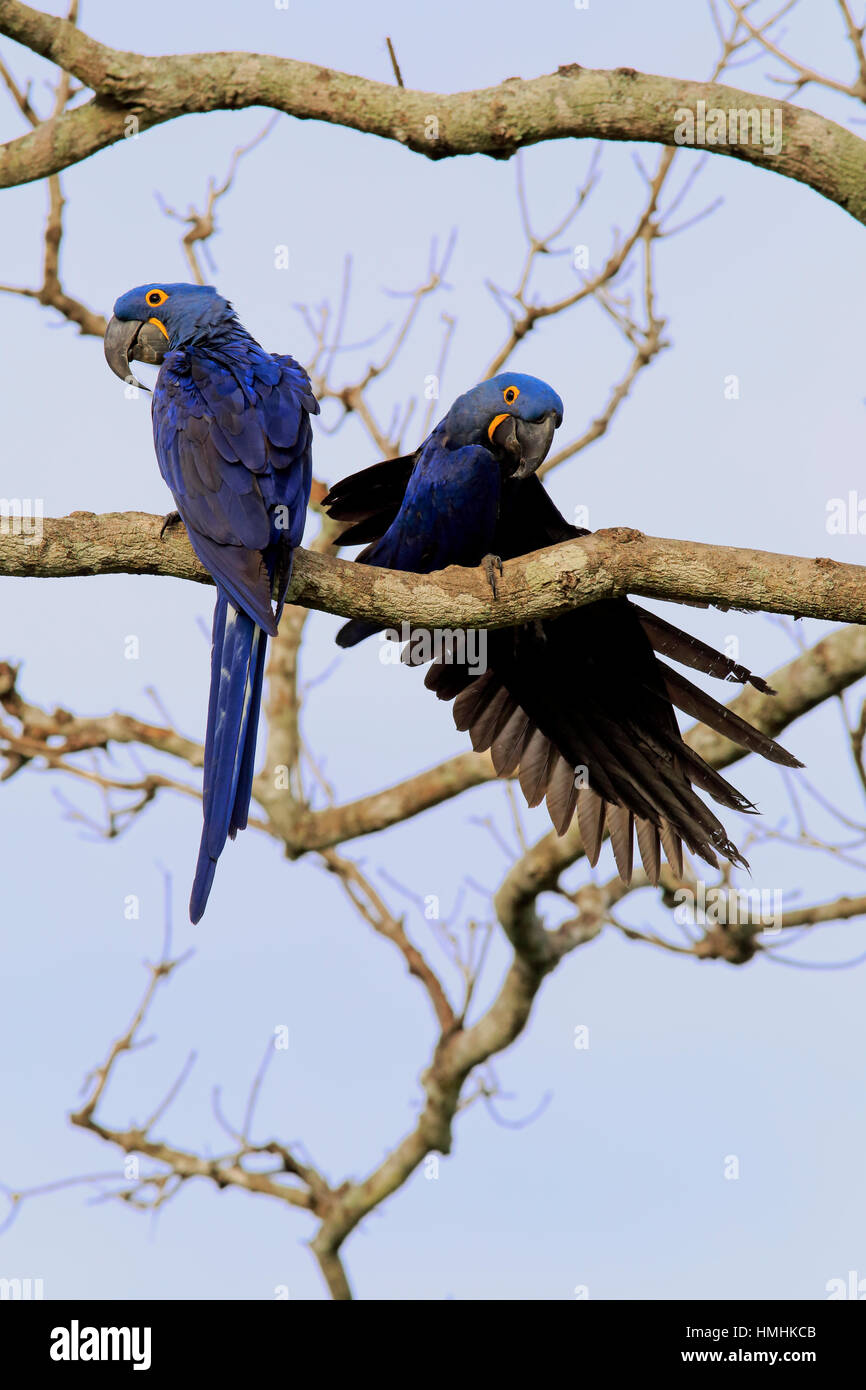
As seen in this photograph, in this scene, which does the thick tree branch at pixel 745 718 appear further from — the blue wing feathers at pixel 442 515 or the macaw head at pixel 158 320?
the macaw head at pixel 158 320

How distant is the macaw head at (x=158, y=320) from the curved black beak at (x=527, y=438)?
102cm

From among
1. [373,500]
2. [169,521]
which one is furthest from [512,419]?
[169,521]

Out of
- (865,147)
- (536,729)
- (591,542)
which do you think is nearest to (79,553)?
(591,542)

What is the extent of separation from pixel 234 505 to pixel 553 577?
91cm

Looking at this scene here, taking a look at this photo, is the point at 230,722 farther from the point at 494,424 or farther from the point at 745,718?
the point at 745,718

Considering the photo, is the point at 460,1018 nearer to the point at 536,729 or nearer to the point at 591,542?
the point at 536,729

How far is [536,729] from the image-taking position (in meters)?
4.91

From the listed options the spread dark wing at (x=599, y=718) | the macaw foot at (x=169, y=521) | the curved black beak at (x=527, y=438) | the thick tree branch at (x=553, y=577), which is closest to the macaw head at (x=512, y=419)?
the curved black beak at (x=527, y=438)

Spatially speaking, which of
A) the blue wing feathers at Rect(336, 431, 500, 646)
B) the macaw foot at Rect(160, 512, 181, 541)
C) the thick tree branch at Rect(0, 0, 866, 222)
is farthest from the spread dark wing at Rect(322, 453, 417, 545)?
the macaw foot at Rect(160, 512, 181, 541)

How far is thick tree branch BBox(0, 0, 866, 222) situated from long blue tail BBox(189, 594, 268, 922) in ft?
6.17

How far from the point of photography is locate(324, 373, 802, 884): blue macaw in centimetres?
450

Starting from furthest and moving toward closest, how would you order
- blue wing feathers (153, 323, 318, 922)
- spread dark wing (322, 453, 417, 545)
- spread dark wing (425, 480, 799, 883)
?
1. spread dark wing (322, 453, 417, 545)
2. spread dark wing (425, 480, 799, 883)
3. blue wing feathers (153, 323, 318, 922)

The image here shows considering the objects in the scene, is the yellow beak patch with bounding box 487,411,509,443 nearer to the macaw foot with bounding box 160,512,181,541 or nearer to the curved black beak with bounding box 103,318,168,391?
the curved black beak with bounding box 103,318,168,391

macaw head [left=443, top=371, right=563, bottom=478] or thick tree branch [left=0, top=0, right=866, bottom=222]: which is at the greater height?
thick tree branch [left=0, top=0, right=866, bottom=222]
